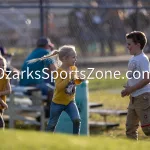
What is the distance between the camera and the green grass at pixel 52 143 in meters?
6.02

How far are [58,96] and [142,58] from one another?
4.35ft

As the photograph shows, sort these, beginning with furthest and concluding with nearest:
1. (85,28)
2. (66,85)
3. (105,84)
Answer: (85,28), (105,84), (66,85)

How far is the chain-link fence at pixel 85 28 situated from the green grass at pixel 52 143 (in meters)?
12.2

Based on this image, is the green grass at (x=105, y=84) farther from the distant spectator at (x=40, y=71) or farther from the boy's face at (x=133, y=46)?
the boy's face at (x=133, y=46)

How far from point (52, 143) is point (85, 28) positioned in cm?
1450

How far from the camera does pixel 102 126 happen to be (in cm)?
1348

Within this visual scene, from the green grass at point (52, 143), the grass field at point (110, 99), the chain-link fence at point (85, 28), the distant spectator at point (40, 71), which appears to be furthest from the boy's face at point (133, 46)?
the chain-link fence at point (85, 28)

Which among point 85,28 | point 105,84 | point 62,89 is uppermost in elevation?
point 85,28

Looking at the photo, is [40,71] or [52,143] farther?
[40,71]

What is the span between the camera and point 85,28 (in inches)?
809

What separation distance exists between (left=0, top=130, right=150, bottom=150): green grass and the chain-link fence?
1222 cm

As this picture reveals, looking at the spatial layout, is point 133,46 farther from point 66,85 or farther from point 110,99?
point 110,99

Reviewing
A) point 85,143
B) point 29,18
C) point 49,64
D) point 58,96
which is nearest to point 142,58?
point 58,96

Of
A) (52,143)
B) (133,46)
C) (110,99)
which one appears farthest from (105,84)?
(52,143)
